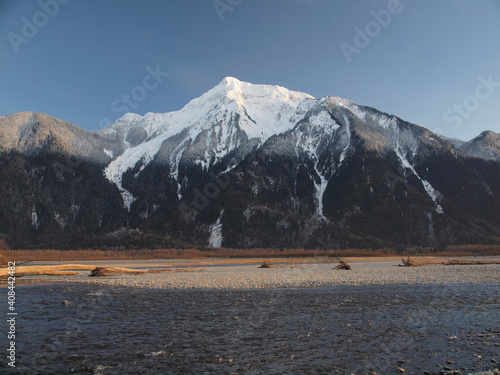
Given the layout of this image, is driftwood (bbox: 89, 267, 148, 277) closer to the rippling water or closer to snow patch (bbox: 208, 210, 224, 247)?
the rippling water

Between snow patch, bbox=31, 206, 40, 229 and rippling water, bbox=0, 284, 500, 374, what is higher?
snow patch, bbox=31, 206, 40, 229

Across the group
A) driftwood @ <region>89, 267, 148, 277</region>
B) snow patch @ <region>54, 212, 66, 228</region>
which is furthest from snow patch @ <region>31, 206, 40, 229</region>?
driftwood @ <region>89, 267, 148, 277</region>

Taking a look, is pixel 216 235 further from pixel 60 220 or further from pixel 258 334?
pixel 258 334

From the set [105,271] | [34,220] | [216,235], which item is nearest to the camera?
[105,271]

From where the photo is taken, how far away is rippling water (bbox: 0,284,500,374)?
40.7 ft

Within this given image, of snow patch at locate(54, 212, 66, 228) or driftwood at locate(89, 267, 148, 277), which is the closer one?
driftwood at locate(89, 267, 148, 277)

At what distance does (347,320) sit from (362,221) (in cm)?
16715

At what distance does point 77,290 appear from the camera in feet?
108

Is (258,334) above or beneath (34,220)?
beneath

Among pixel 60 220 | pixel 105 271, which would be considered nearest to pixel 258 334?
pixel 105 271

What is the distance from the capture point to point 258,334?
1638 cm

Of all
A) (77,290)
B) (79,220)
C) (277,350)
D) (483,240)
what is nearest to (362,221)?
(483,240)

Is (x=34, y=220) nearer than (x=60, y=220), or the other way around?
(x=34, y=220)

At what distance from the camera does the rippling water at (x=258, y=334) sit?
12391 mm
